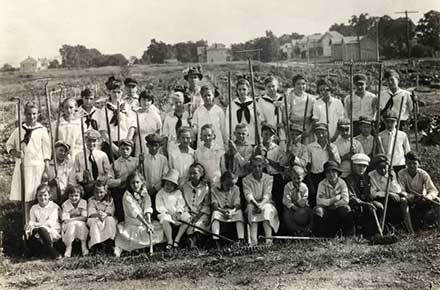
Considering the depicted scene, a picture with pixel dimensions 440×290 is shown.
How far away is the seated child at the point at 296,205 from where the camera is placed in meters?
5.27

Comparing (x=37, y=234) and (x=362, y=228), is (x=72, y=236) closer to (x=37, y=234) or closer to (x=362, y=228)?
(x=37, y=234)

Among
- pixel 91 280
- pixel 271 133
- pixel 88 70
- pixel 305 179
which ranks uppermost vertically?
pixel 88 70

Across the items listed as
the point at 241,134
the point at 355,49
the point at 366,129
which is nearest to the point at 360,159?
the point at 366,129

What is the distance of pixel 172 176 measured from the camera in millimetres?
5406

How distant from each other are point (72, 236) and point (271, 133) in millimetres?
2424

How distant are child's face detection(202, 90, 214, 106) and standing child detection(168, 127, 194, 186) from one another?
0.55 m

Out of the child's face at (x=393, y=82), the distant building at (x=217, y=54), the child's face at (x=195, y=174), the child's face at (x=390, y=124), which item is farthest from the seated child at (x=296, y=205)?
the distant building at (x=217, y=54)

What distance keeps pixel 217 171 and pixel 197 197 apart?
1.30 ft

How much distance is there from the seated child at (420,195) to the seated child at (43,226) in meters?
3.75

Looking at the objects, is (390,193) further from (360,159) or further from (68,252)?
(68,252)

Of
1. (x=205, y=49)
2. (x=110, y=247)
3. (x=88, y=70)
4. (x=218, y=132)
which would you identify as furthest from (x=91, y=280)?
(x=205, y=49)

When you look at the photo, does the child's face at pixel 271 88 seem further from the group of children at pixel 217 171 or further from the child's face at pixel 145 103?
the child's face at pixel 145 103

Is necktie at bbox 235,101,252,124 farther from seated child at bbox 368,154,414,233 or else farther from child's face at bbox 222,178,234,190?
seated child at bbox 368,154,414,233

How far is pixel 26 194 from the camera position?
5473mm
